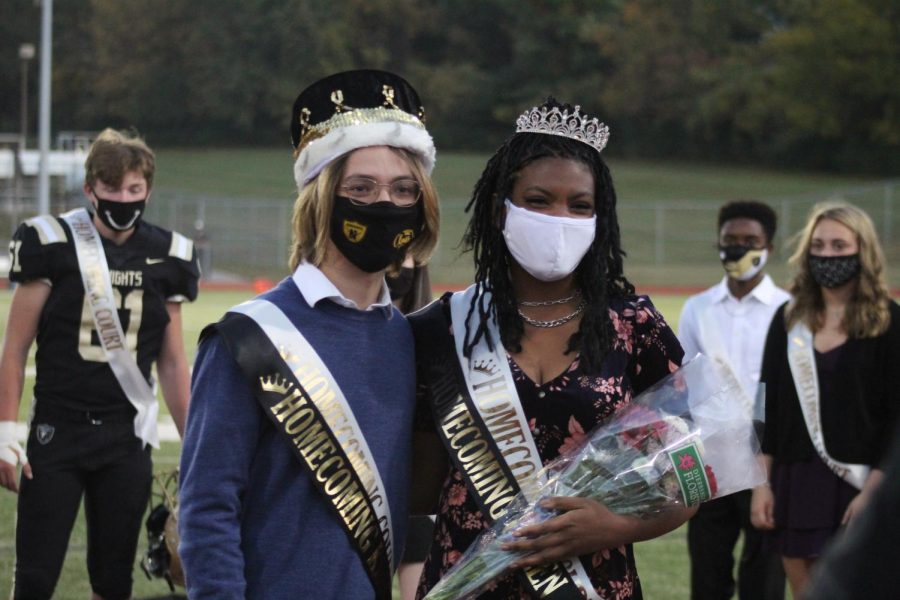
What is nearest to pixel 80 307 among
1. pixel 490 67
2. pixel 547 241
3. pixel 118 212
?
pixel 118 212

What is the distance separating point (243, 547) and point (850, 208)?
12.4ft

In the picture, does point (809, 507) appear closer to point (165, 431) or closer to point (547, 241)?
point (547, 241)

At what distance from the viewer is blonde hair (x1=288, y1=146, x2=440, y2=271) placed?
2.98 meters

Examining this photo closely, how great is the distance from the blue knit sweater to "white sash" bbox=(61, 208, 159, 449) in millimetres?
2595

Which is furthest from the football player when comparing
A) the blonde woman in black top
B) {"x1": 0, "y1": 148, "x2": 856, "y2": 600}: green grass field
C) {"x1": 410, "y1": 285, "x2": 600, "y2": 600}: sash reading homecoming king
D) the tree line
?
the tree line

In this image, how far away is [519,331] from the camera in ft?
10.2

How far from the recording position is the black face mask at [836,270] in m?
5.57

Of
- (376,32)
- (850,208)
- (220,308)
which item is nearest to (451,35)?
(376,32)

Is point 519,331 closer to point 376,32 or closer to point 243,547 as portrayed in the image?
point 243,547

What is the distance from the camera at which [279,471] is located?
281 cm

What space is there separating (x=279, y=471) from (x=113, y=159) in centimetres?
293

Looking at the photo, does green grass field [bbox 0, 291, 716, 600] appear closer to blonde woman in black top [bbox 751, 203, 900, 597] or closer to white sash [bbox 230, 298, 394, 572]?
blonde woman in black top [bbox 751, 203, 900, 597]

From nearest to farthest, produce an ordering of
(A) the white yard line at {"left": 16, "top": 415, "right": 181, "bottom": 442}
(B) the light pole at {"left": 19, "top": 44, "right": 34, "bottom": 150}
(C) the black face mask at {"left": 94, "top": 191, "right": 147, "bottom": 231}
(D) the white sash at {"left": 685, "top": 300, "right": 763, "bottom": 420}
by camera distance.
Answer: (C) the black face mask at {"left": 94, "top": 191, "right": 147, "bottom": 231}
(D) the white sash at {"left": 685, "top": 300, "right": 763, "bottom": 420}
(A) the white yard line at {"left": 16, "top": 415, "right": 181, "bottom": 442}
(B) the light pole at {"left": 19, "top": 44, "right": 34, "bottom": 150}

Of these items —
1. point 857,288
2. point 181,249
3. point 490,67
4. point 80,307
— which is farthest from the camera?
point 490,67
